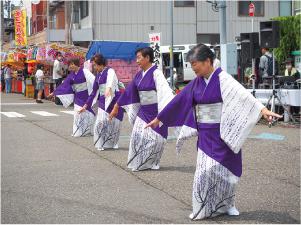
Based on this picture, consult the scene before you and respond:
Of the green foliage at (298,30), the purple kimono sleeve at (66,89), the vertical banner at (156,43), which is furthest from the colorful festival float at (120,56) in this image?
the purple kimono sleeve at (66,89)

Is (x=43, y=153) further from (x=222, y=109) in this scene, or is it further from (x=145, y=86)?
(x=222, y=109)

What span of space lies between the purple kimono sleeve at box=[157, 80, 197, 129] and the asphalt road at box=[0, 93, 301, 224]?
0.86m

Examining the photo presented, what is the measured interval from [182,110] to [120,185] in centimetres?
154

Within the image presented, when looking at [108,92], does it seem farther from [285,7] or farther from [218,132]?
[285,7]

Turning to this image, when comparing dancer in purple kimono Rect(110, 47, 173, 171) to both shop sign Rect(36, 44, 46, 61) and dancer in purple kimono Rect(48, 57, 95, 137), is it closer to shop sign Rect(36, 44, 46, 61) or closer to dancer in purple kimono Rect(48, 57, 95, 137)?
dancer in purple kimono Rect(48, 57, 95, 137)

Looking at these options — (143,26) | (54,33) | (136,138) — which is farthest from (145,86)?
(54,33)

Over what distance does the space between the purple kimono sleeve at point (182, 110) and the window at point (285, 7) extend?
26877mm

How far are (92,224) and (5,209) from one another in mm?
1038

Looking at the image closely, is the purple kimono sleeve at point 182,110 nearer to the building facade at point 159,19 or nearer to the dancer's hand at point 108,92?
the dancer's hand at point 108,92

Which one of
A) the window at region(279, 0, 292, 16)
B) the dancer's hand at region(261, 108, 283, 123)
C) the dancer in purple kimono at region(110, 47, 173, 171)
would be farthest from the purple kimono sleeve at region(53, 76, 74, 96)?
the window at region(279, 0, 292, 16)

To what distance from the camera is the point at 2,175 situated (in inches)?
239

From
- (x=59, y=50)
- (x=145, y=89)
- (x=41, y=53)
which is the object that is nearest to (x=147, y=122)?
(x=145, y=89)

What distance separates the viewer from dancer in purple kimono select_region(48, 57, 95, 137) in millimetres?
9789

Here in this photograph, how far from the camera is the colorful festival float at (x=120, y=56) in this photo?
59.0ft
